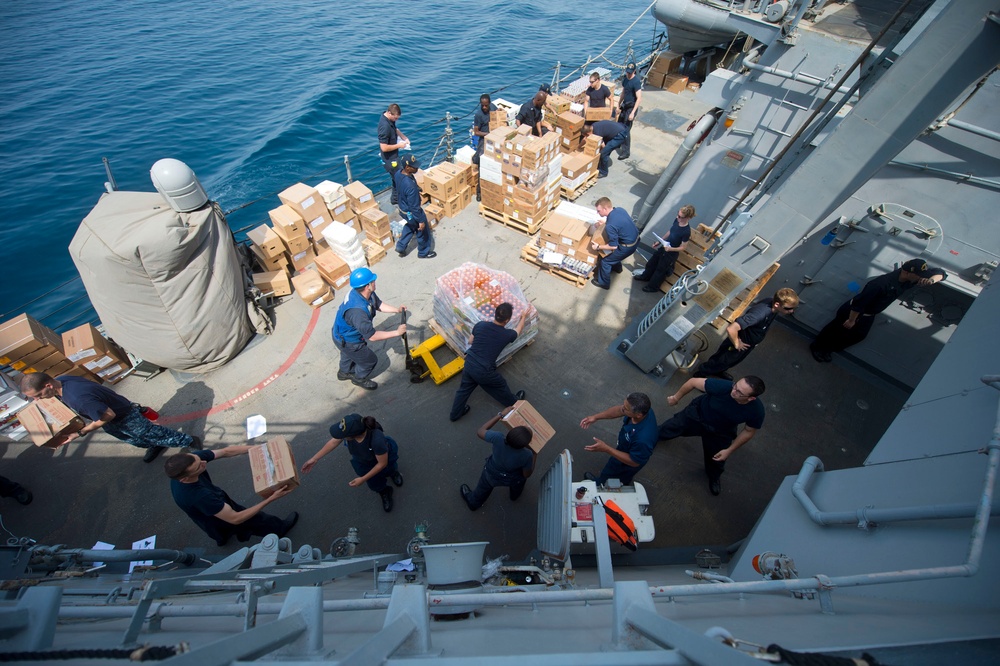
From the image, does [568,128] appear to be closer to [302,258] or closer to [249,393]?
[302,258]

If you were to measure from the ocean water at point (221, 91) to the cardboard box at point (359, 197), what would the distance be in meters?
0.60

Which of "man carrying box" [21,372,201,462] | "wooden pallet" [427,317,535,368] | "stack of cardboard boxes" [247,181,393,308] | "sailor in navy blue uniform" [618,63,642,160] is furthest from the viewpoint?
"sailor in navy blue uniform" [618,63,642,160]

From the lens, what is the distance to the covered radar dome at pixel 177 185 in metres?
4.98

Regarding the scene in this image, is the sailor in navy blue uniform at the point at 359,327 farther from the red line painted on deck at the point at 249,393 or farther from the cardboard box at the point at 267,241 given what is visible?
the cardboard box at the point at 267,241

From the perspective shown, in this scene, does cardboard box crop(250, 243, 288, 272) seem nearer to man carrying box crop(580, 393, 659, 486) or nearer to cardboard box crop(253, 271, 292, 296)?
cardboard box crop(253, 271, 292, 296)

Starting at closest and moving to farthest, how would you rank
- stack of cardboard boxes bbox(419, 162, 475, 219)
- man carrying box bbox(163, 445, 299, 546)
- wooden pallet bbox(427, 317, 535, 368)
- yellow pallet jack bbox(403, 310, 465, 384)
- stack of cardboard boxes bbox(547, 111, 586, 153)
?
man carrying box bbox(163, 445, 299, 546), yellow pallet jack bbox(403, 310, 465, 384), wooden pallet bbox(427, 317, 535, 368), stack of cardboard boxes bbox(419, 162, 475, 219), stack of cardboard boxes bbox(547, 111, 586, 153)

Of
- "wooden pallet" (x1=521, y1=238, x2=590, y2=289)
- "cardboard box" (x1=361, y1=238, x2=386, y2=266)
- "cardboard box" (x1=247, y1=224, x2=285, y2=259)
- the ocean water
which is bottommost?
the ocean water

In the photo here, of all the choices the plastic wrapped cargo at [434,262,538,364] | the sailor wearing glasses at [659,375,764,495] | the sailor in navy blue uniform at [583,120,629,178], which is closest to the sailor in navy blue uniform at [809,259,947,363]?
the sailor wearing glasses at [659,375,764,495]

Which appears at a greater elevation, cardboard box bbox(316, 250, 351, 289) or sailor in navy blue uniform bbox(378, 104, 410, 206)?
sailor in navy blue uniform bbox(378, 104, 410, 206)

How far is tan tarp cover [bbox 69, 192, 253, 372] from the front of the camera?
16.0 feet

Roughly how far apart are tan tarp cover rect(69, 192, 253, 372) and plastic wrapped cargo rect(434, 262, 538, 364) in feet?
9.99

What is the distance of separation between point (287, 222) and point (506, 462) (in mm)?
5427

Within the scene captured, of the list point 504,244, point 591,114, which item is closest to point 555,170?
point 504,244

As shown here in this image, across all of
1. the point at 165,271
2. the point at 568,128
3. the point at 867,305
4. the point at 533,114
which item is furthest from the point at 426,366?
the point at 568,128
